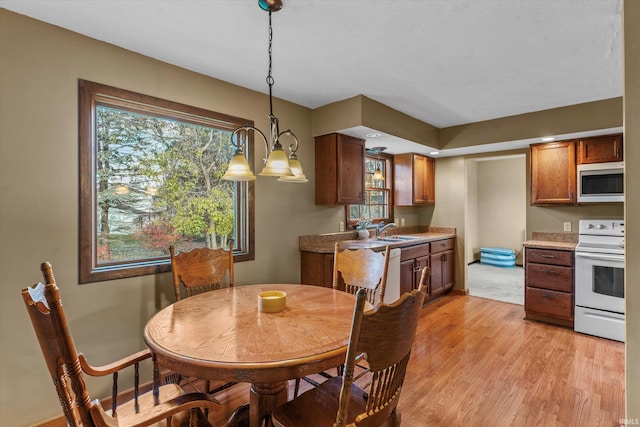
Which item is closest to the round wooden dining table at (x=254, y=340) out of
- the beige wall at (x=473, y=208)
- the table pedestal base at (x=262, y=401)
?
the table pedestal base at (x=262, y=401)

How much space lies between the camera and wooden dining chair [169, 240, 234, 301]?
2.23 metres

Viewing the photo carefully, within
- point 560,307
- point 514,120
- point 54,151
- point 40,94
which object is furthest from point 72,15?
point 560,307

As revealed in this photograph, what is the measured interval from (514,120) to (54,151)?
4.39 metres

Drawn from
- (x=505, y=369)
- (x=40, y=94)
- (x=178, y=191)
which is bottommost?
(x=505, y=369)

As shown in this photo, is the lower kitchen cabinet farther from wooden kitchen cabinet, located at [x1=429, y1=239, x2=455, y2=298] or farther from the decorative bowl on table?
the decorative bowl on table

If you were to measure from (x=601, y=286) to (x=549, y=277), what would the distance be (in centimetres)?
45

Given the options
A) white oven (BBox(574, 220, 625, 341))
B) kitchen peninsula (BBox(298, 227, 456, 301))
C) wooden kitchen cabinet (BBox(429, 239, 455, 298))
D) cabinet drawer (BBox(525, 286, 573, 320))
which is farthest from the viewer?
wooden kitchen cabinet (BBox(429, 239, 455, 298))

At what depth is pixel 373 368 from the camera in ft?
3.44

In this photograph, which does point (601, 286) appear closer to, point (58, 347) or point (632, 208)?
point (632, 208)

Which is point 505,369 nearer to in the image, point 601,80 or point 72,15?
point 601,80

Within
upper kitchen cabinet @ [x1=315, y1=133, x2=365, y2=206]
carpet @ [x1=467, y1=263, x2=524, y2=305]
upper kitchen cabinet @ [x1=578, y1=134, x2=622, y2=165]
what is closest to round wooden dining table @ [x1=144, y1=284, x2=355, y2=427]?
upper kitchen cabinet @ [x1=315, y1=133, x2=365, y2=206]

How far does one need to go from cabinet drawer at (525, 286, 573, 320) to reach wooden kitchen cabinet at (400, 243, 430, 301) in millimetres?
1201

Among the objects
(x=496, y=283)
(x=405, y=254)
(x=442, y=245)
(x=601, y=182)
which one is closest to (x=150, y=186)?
(x=405, y=254)

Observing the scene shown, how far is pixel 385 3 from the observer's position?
1.75 metres
